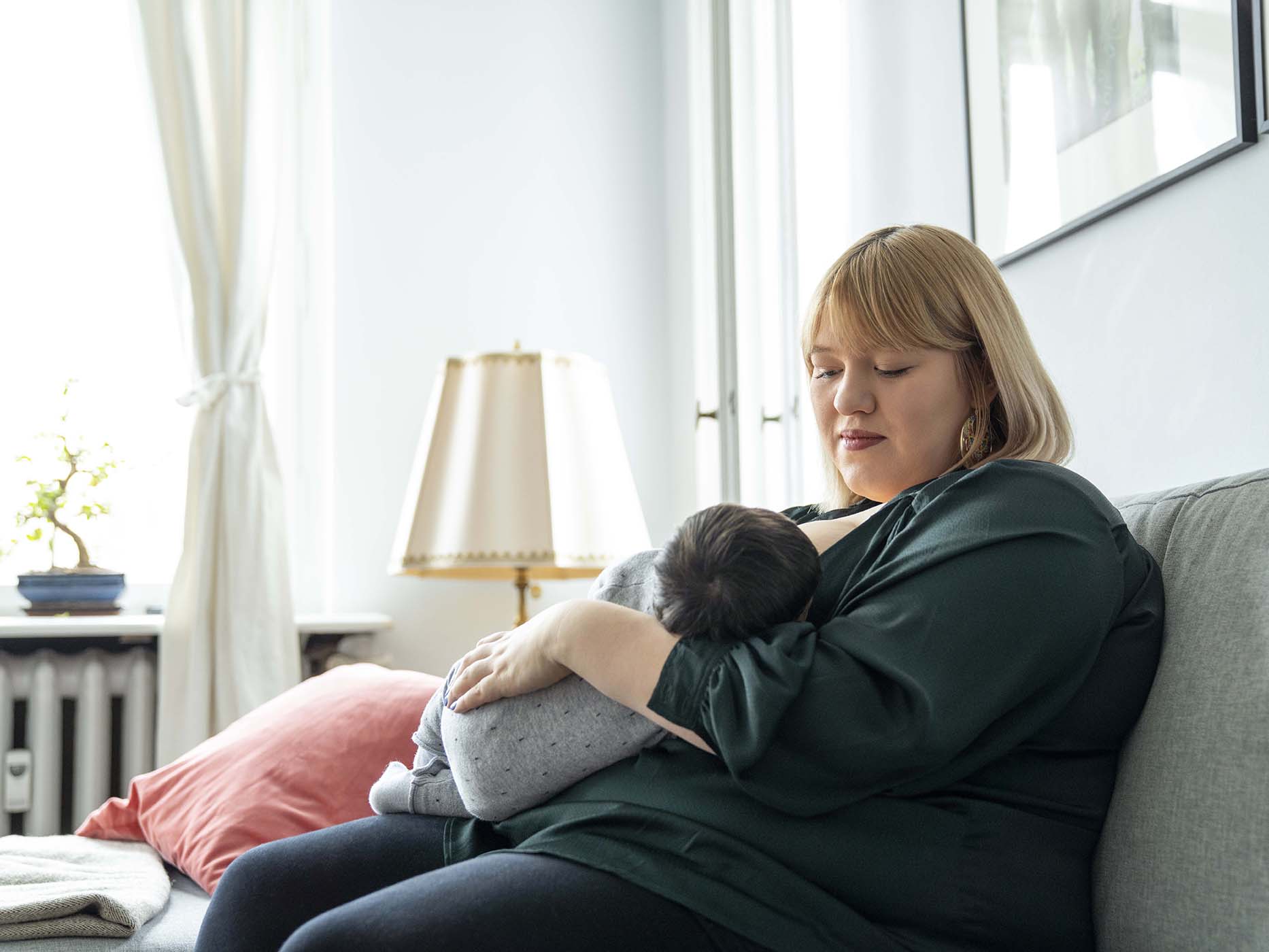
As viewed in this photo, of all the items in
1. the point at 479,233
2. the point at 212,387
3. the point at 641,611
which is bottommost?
the point at 641,611

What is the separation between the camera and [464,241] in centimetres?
294

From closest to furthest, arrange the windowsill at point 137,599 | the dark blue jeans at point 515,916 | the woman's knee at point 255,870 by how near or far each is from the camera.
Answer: the dark blue jeans at point 515,916, the woman's knee at point 255,870, the windowsill at point 137,599

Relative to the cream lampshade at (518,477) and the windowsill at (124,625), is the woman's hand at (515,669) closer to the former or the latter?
the cream lampshade at (518,477)

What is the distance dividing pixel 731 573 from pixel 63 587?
7.14ft

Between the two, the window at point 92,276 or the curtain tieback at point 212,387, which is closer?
the curtain tieback at point 212,387

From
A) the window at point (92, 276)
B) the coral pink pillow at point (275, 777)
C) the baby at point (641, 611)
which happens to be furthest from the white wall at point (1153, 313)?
the window at point (92, 276)

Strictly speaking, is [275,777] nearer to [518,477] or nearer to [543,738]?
[543,738]

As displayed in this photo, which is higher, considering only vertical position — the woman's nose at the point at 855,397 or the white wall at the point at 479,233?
the white wall at the point at 479,233

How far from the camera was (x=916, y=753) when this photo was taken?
856 mm

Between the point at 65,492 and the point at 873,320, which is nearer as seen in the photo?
the point at 873,320

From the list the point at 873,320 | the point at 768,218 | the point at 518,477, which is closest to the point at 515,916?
the point at 873,320

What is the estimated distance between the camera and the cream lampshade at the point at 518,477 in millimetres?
2355

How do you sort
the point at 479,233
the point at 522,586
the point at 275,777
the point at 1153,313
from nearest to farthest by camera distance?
the point at 1153,313
the point at 275,777
the point at 522,586
the point at 479,233

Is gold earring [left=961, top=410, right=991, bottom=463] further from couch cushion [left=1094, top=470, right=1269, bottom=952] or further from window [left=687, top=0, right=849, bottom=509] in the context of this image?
window [left=687, top=0, right=849, bottom=509]
